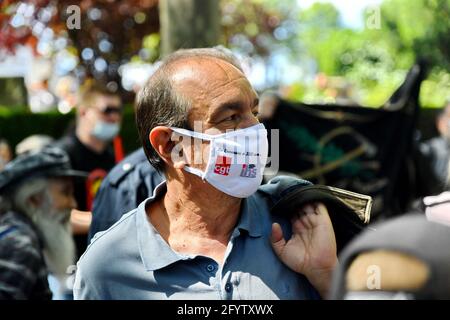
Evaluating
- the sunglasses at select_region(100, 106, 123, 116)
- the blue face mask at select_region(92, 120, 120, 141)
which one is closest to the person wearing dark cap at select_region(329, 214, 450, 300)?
the blue face mask at select_region(92, 120, 120, 141)

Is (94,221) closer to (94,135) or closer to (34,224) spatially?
(34,224)

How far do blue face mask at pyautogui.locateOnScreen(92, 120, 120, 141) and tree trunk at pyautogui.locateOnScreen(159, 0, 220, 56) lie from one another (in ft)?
2.08

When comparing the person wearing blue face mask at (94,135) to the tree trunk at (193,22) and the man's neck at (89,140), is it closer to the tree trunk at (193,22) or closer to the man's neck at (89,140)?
the man's neck at (89,140)

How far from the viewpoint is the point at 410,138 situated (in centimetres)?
739

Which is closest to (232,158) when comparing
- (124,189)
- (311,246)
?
(311,246)

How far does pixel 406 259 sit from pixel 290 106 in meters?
5.78

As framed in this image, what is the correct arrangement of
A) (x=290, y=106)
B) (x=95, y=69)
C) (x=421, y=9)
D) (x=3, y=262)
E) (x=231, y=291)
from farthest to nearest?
(x=421, y=9) < (x=95, y=69) < (x=290, y=106) < (x=3, y=262) < (x=231, y=291)

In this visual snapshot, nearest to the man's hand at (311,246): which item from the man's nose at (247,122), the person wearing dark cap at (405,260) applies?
the man's nose at (247,122)

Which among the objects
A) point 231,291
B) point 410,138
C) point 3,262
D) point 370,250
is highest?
point 370,250

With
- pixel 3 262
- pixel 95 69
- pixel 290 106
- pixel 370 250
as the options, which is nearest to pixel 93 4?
pixel 95 69

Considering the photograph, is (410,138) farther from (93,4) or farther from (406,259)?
(406,259)

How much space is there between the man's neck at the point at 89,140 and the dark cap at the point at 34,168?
3.68ft

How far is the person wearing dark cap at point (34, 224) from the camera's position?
9.77 feet
